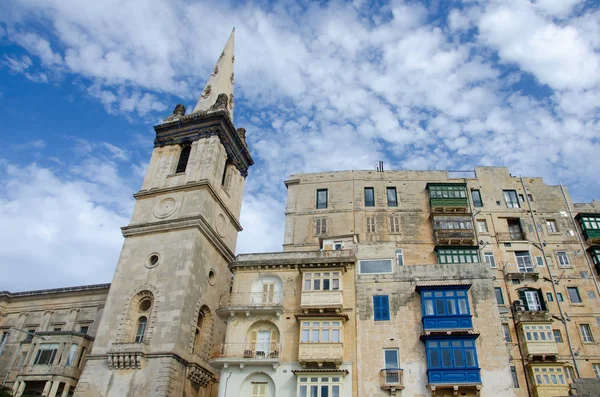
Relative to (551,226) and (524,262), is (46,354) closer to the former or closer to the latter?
(524,262)

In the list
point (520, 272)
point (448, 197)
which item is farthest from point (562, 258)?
point (448, 197)

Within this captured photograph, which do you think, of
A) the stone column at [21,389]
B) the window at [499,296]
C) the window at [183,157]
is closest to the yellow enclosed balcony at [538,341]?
the window at [499,296]

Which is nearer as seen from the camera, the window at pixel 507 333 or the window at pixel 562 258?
the window at pixel 507 333

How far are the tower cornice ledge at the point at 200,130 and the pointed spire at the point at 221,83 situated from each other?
2390mm

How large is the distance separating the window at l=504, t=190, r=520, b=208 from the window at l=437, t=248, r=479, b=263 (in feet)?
24.3

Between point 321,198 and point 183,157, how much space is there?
46.7 feet

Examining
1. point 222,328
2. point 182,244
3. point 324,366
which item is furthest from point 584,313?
point 182,244

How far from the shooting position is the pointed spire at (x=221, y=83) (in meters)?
53.5

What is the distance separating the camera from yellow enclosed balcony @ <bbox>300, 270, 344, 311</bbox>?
31750 millimetres

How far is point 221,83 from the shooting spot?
184ft

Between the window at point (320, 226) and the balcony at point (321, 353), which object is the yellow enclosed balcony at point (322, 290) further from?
the window at point (320, 226)

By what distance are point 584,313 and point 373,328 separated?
19.7 m

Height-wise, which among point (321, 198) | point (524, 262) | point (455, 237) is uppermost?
point (321, 198)

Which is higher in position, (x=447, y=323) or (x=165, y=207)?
(x=165, y=207)
